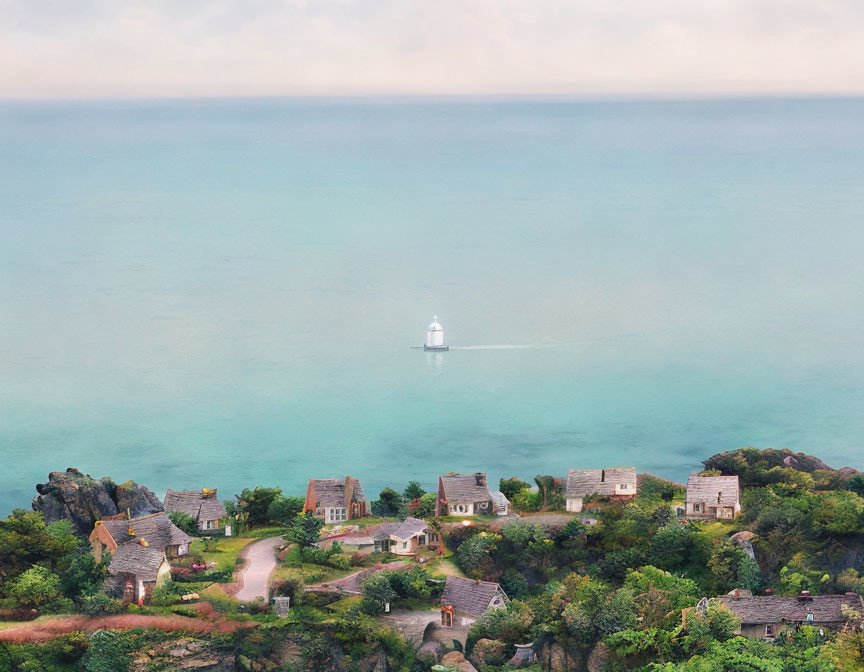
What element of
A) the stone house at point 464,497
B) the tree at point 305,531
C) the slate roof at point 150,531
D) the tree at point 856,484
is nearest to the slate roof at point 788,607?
the tree at point 856,484

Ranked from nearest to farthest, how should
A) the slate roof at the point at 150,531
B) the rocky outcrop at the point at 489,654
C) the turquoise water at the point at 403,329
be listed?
the rocky outcrop at the point at 489,654 → the slate roof at the point at 150,531 → the turquoise water at the point at 403,329

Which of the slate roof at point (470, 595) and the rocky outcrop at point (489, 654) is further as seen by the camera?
the slate roof at point (470, 595)

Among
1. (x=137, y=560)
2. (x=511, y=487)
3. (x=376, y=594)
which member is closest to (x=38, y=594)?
(x=137, y=560)

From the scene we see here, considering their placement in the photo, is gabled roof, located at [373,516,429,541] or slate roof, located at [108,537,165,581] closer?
slate roof, located at [108,537,165,581]

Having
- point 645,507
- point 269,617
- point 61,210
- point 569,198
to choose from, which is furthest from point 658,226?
point 269,617

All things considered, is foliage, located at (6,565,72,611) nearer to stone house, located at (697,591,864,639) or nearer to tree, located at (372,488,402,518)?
tree, located at (372,488,402,518)

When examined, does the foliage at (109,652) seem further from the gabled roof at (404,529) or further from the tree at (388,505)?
the tree at (388,505)

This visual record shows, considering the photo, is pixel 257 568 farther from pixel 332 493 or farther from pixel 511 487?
pixel 511 487

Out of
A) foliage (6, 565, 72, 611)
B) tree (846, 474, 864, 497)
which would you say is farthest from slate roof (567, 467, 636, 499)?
foliage (6, 565, 72, 611)
